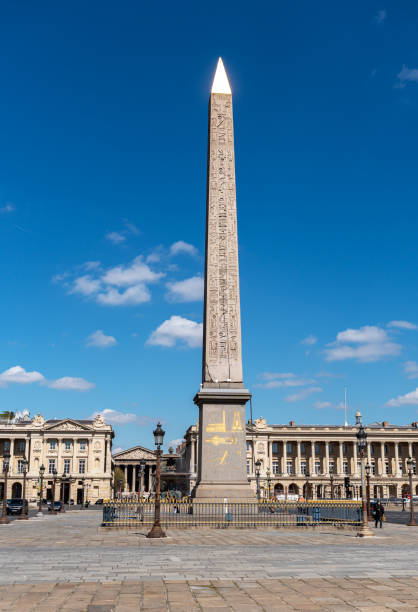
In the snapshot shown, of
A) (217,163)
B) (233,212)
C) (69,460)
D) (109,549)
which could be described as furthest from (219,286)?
(69,460)

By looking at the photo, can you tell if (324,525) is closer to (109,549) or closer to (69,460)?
(109,549)

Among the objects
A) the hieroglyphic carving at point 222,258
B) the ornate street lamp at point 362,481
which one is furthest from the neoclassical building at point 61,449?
the ornate street lamp at point 362,481

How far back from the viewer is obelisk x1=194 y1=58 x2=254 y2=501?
26.4m

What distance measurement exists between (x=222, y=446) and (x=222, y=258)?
8.25 m

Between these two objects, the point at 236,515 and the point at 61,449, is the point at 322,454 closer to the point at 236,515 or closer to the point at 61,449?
the point at 61,449

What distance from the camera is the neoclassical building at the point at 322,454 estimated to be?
11525 cm

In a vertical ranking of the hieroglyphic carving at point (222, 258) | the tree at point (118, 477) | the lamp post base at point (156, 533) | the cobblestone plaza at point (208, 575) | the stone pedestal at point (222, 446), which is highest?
the hieroglyphic carving at point (222, 258)

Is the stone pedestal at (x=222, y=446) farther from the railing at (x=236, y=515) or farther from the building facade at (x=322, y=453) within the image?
the building facade at (x=322, y=453)

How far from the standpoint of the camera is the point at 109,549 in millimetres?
17641

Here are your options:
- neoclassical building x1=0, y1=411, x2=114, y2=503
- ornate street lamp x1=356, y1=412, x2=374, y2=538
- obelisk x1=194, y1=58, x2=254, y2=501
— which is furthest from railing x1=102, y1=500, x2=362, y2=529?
neoclassical building x1=0, y1=411, x2=114, y2=503

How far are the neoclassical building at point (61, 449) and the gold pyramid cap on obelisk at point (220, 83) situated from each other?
93.9 m

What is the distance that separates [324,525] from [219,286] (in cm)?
1097

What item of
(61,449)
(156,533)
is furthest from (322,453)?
(156,533)

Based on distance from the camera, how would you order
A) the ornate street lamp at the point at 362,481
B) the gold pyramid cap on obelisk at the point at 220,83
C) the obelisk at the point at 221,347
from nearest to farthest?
1. the ornate street lamp at the point at 362,481
2. the obelisk at the point at 221,347
3. the gold pyramid cap on obelisk at the point at 220,83
